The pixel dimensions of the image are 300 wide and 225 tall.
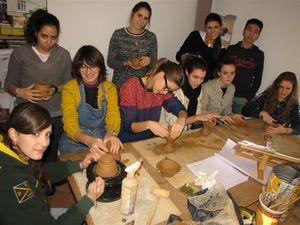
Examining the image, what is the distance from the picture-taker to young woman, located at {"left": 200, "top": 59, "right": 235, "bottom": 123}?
291 centimetres

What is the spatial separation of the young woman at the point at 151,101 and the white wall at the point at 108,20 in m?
1.87

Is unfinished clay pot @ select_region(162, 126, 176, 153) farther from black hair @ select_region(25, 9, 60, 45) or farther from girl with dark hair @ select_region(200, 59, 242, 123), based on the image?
black hair @ select_region(25, 9, 60, 45)

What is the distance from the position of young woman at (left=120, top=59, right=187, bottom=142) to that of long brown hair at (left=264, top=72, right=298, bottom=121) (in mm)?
1146

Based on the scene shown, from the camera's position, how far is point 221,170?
1752 millimetres

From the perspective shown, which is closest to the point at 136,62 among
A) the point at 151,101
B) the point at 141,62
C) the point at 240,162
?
the point at 141,62

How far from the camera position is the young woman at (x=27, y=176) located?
1.08 meters

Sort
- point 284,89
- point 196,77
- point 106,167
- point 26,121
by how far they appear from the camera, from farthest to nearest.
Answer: point 284,89, point 196,77, point 106,167, point 26,121

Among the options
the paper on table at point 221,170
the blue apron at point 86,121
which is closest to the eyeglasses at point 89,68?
the blue apron at point 86,121

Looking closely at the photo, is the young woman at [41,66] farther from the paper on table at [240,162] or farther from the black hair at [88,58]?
the paper on table at [240,162]

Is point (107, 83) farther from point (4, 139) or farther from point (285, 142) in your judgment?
point (285, 142)

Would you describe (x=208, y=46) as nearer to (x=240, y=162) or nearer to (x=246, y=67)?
(x=246, y=67)

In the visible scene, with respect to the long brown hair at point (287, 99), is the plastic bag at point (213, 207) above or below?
below

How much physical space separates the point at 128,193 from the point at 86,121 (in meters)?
0.98

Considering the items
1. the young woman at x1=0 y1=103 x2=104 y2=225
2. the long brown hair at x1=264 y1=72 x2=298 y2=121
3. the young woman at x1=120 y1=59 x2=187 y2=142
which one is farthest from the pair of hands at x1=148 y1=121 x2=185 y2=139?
the long brown hair at x1=264 y1=72 x2=298 y2=121
